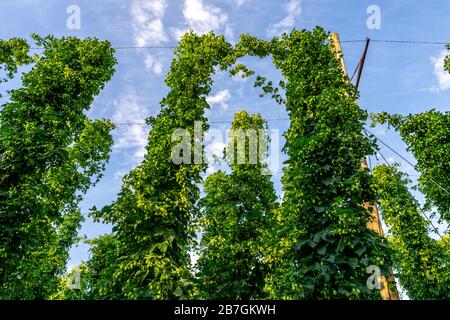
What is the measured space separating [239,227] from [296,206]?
736 centimetres

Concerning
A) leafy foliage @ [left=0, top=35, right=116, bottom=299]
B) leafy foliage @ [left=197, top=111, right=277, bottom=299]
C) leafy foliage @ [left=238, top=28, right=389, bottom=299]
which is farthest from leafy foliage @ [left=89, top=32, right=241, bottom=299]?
leafy foliage @ [left=238, top=28, right=389, bottom=299]

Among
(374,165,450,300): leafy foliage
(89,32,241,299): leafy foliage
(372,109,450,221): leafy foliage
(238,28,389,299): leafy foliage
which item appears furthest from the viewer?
(374,165,450,300): leafy foliage

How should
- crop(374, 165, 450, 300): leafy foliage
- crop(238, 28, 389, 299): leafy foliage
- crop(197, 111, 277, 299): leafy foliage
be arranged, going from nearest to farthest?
crop(238, 28, 389, 299): leafy foliage, crop(197, 111, 277, 299): leafy foliage, crop(374, 165, 450, 300): leafy foliage

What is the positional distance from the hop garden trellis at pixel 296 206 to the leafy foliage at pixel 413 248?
13.4 m

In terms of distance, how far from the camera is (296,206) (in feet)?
25.8

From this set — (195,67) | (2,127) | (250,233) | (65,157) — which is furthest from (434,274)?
(2,127)

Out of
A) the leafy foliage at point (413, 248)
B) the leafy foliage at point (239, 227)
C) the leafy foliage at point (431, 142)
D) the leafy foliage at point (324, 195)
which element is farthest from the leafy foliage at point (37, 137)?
the leafy foliage at point (413, 248)

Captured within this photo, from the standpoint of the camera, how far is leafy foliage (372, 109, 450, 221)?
51.2 ft

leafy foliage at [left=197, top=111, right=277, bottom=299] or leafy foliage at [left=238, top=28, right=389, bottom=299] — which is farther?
leafy foliage at [left=197, top=111, right=277, bottom=299]

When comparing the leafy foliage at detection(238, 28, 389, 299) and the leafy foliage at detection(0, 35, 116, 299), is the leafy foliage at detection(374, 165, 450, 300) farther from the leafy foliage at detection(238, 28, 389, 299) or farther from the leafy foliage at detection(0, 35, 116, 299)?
the leafy foliage at detection(0, 35, 116, 299)

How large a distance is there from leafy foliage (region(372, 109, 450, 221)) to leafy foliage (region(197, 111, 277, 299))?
275 inches

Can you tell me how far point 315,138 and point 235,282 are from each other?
303 inches

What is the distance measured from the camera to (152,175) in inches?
401
